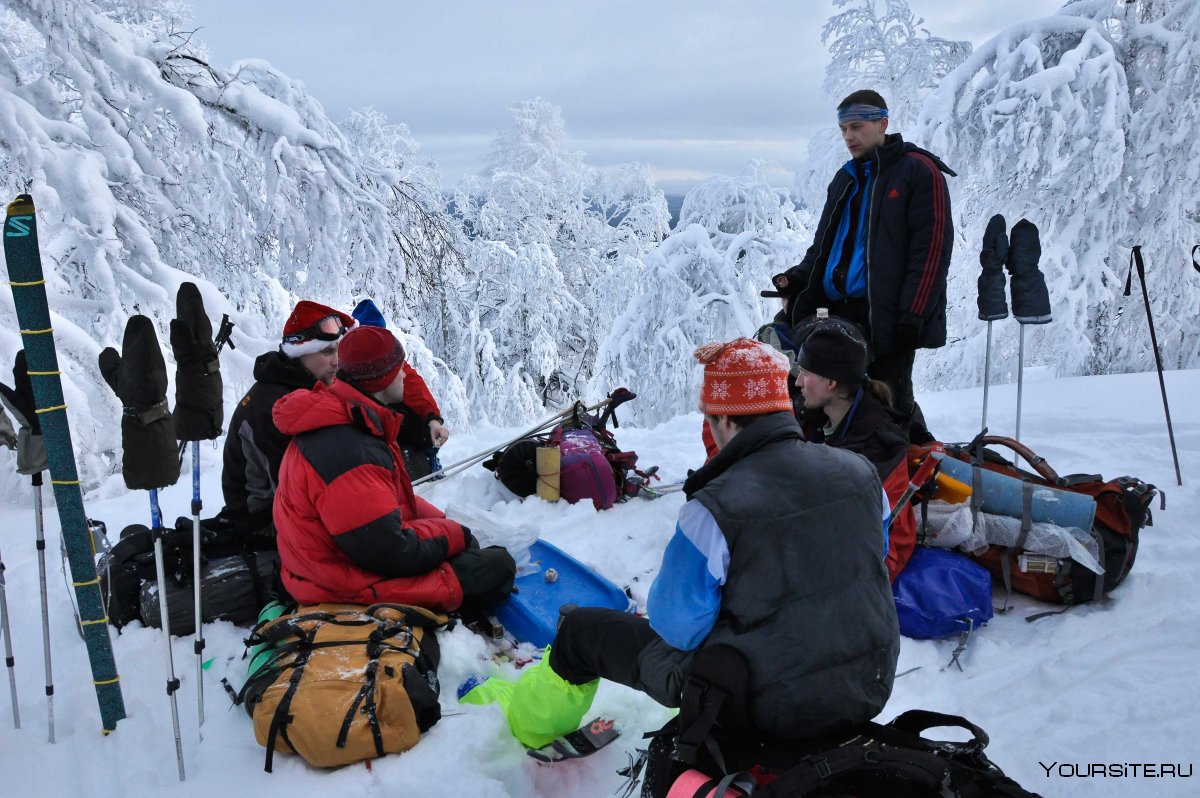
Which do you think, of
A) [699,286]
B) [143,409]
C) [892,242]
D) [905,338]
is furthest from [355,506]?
[699,286]

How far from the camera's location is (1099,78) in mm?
8320

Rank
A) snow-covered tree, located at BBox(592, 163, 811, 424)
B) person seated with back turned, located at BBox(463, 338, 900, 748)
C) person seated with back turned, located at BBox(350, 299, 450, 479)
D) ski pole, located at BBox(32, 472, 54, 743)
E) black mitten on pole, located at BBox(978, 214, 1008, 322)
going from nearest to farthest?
person seated with back turned, located at BBox(463, 338, 900, 748) → ski pole, located at BBox(32, 472, 54, 743) → person seated with back turned, located at BBox(350, 299, 450, 479) → black mitten on pole, located at BBox(978, 214, 1008, 322) → snow-covered tree, located at BBox(592, 163, 811, 424)

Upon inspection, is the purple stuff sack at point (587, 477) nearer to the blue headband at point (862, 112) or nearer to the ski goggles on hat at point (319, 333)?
the ski goggles on hat at point (319, 333)

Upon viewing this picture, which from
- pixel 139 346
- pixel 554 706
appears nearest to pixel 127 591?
pixel 139 346

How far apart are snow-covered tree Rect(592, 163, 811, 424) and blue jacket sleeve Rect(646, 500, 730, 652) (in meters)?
9.47

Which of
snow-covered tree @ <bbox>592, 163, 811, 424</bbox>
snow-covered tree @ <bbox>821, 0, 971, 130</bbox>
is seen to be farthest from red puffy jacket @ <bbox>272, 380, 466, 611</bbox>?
snow-covered tree @ <bbox>821, 0, 971, 130</bbox>

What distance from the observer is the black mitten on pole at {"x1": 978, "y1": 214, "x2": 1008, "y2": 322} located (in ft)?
15.6

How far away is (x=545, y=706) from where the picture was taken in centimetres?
235

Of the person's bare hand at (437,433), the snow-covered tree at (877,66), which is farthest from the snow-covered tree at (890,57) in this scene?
the person's bare hand at (437,433)

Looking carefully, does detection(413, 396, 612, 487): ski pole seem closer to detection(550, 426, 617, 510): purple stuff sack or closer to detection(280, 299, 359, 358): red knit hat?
detection(550, 426, 617, 510): purple stuff sack

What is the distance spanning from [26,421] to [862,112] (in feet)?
13.1

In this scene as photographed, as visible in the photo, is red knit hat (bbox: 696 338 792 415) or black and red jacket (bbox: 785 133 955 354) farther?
black and red jacket (bbox: 785 133 955 354)

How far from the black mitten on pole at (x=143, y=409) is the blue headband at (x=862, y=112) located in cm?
341

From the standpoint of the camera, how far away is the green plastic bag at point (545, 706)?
2.34 meters
